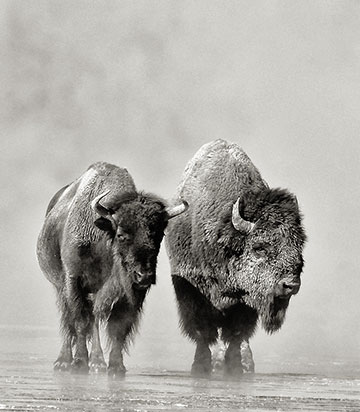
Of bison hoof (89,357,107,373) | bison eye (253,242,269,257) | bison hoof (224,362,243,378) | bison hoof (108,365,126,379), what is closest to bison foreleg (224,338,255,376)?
bison hoof (224,362,243,378)

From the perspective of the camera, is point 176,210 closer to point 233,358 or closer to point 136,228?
point 136,228

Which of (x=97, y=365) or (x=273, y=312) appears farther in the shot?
(x=97, y=365)

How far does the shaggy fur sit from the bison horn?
3.77 feet

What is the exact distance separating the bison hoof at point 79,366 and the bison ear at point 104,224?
1462 mm

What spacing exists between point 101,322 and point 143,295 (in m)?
0.65

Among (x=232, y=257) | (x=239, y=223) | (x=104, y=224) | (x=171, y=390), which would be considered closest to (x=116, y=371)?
(x=104, y=224)

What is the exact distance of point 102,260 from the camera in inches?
567

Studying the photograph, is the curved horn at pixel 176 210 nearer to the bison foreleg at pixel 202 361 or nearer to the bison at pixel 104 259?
the bison at pixel 104 259

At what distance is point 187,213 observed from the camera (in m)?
15.5

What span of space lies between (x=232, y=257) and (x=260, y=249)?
0.50 m

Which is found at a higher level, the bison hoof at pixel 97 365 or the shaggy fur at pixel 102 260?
the shaggy fur at pixel 102 260

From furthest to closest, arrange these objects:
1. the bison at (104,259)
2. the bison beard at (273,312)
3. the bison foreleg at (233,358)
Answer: the bison foreleg at (233,358) < the bison beard at (273,312) < the bison at (104,259)

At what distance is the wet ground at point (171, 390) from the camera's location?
9383 millimetres

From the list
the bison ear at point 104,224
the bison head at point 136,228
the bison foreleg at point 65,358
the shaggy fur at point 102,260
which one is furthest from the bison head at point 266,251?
the bison foreleg at point 65,358
